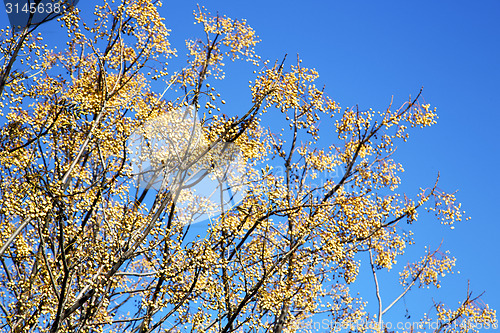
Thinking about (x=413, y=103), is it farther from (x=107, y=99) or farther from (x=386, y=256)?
(x=107, y=99)

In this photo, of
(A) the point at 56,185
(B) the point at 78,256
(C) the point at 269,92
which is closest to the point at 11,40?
(A) the point at 56,185

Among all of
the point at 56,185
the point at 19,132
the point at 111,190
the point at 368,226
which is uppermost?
the point at 19,132

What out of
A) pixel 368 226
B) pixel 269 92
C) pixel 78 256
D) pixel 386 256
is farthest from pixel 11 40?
pixel 386 256

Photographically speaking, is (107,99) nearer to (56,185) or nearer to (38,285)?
(56,185)

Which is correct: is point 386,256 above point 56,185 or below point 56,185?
above

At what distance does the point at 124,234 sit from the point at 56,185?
4.13 ft

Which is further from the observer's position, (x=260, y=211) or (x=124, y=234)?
(x=260, y=211)

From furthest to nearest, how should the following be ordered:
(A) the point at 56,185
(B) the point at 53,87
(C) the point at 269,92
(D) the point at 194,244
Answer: (B) the point at 53,87
(C) the point at 269,92
(D) the point at 194,244
(A) the point at 56,185

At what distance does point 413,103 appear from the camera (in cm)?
852

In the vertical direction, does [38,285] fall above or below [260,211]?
below

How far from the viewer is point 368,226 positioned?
8.58 metres

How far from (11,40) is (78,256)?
146 inches

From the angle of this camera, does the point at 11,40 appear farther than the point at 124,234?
Yes

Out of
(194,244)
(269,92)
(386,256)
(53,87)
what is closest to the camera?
(194,244)
